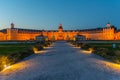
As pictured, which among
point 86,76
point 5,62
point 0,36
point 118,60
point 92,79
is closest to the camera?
point 92,79

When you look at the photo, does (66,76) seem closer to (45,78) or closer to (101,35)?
(45,78)

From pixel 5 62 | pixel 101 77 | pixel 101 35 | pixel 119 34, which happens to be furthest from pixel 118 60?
pixel 101 35

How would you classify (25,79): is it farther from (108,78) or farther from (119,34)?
(119,34)

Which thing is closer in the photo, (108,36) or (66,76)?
(66,76)

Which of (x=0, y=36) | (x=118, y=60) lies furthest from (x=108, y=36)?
(x=118, y=60)

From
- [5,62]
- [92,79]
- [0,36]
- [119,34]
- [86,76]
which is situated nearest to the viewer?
[92,79]

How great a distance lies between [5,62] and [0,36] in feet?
607

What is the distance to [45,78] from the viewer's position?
1296 cm

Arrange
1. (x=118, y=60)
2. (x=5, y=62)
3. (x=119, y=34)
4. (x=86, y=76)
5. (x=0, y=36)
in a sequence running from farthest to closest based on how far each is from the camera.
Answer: (x=0, y=36) → (x=119, y=34) → (x=118, y=60) → (x=5, y=62) → (x=86, y=76)

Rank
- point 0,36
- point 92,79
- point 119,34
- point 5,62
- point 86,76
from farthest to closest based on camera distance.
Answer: point 0,36 < point 119,34 < point 5,62 < point 86,76 < point 92,79

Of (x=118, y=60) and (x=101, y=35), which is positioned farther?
(x=101, y=35)

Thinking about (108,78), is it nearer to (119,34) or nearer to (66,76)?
(66,76)

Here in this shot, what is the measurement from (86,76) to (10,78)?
3920 mm

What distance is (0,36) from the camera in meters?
198
